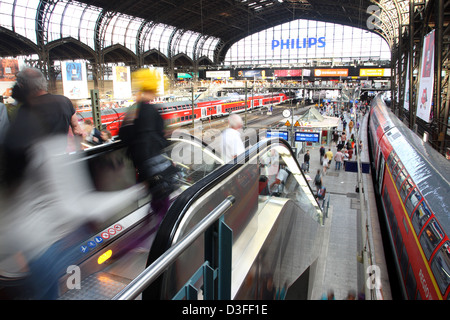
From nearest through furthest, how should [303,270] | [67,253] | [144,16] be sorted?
[67,253]
[303,270]
[144,16]

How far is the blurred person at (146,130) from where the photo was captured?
2889 millimetres

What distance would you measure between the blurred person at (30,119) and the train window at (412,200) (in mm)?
4609

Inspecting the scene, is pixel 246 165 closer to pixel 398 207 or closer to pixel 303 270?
pixel 303 270

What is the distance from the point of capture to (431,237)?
3564mm

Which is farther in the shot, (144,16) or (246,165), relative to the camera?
(144,16)

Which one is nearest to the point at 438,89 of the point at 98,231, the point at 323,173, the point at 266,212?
the point at 323,173

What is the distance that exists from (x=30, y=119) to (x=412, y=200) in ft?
16.5

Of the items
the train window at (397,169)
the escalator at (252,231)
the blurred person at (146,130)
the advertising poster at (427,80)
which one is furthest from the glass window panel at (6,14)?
the train window at (397,169)

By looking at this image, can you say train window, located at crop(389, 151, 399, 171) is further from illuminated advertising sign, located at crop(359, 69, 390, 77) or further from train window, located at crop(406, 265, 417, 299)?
illuminated advertising sign, located at crop(359, 69, 390, 77)

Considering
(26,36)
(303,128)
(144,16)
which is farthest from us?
(144,16)

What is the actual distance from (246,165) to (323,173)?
1339cm

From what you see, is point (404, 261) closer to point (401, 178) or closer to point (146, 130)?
point (401, 178)

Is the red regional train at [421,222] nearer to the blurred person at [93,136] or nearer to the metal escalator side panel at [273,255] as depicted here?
the metal escalator side panel at [273,255]

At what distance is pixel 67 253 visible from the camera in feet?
6.80
